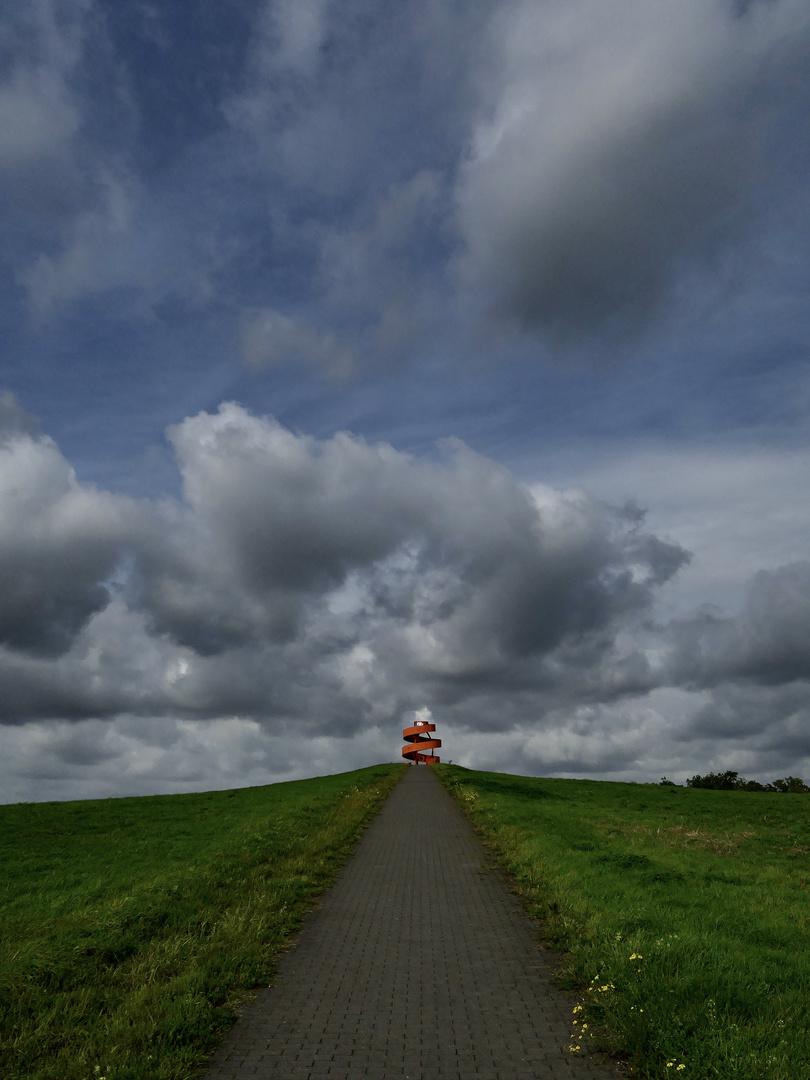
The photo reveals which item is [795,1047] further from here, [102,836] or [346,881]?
[102,836]

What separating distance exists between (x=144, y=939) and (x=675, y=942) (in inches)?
288

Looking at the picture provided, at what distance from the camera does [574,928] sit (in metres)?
9.70

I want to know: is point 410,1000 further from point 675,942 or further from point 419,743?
point 419,743

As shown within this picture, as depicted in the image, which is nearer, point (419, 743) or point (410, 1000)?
point (410, 1000)

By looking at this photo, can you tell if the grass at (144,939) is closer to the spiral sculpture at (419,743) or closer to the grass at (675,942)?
the grass at (675,942)

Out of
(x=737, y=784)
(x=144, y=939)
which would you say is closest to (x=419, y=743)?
(x=737, y=784)

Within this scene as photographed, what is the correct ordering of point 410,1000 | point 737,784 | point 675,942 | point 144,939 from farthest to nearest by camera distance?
point 737,784, point 144,939, point 675,942, point 410,1000

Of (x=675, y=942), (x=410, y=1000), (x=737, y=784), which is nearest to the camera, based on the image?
(x=410, y=1000)

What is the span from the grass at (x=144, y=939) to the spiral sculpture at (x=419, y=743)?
57761 millimetres

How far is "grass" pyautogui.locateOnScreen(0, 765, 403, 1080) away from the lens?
6.45 meters

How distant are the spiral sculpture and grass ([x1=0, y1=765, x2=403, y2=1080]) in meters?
57.8

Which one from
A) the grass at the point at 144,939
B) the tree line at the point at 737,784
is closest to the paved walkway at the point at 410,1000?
the grass at the point at 144,939

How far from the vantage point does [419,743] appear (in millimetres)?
79750

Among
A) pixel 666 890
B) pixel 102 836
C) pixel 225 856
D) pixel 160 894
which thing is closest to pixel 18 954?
pixel 160 894
